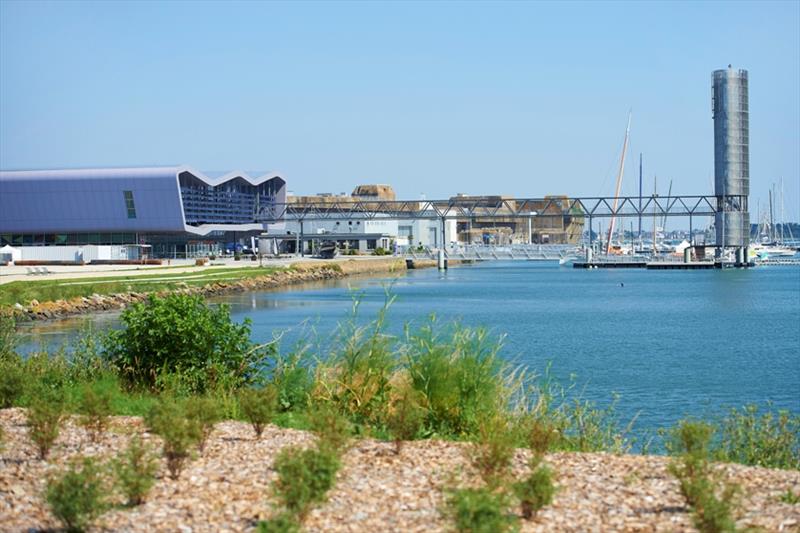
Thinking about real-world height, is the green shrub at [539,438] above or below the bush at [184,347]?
below

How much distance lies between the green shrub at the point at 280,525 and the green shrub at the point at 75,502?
1297mm

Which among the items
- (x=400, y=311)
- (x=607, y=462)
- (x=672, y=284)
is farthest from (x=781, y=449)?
(x=672, y=284)

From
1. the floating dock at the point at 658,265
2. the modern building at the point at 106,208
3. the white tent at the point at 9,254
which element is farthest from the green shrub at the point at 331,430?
the floating dock at the point at 658,265

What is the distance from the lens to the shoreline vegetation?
808cm

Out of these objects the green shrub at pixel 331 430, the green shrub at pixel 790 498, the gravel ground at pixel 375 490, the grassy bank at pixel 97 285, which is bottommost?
the grassy bank at pixel 97 285

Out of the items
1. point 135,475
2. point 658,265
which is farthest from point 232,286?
point 658,265

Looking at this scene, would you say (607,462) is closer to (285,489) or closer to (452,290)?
(285,489)

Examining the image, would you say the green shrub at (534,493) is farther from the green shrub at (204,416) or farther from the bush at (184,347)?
the bush at (184,347)

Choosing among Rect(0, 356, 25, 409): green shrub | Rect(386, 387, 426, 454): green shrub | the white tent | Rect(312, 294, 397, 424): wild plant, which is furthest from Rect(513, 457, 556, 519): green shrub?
the white tent

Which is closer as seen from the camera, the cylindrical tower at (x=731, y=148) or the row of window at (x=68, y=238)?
the row of window at (x=68, y=238)

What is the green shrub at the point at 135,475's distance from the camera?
331 inches

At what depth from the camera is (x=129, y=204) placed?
315 ft

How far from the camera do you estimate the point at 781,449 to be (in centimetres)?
1184

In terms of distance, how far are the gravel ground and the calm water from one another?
527 centimetres
